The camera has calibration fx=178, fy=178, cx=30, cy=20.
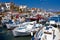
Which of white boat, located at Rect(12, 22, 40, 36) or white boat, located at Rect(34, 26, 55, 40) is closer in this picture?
white boat, located at Rect(34, 26, 55, 40)

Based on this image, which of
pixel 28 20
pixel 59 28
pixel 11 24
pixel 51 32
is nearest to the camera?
pixel 51 32

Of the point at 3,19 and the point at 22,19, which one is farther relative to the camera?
the point at 3,19

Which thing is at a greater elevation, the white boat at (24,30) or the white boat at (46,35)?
the white boat at (46,35)

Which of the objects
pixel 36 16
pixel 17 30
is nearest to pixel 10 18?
pixel 36 16

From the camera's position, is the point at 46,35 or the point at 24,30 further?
the point at 24,30

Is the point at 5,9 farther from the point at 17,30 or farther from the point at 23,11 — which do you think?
the point at 17,30

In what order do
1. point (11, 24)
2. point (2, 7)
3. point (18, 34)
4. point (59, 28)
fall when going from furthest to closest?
1. point (2, 7)
2. point (11, 24)
3. point (18, 34)
4. point (59, 28)

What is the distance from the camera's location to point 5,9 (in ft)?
23.0

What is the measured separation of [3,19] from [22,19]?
892 millimetres

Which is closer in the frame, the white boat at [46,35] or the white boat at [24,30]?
the white boat at [46,35]

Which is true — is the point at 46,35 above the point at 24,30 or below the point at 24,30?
above

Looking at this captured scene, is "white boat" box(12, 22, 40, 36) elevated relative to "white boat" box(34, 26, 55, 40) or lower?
lower

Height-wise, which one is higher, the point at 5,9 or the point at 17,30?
the point at 5,9

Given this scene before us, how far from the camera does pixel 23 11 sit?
6.87m
